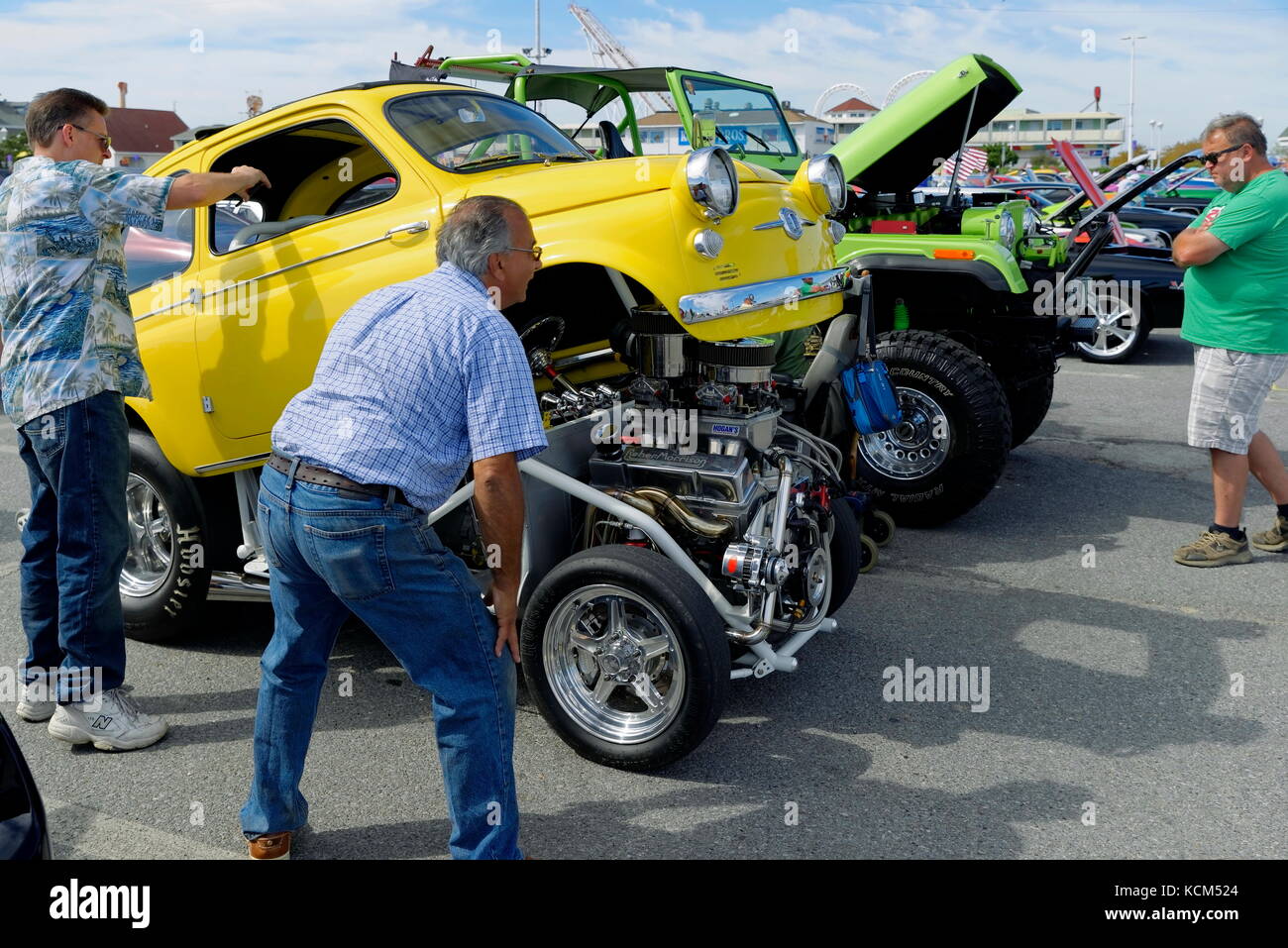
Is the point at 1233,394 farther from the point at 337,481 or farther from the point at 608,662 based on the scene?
the point at 337,481

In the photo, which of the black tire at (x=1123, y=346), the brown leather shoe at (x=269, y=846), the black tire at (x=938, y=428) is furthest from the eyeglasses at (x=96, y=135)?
the black tire at (x=1123, y=346)

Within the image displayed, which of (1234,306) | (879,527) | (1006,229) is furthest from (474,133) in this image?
(1234,306)

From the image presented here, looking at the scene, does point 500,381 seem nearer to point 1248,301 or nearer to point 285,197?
point 285,197

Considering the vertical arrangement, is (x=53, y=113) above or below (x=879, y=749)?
above

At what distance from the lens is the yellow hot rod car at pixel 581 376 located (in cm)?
388

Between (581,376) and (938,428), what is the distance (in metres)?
2.48

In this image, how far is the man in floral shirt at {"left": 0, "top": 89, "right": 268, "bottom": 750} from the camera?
3828 millimetres

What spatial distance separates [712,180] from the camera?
388 centimetres

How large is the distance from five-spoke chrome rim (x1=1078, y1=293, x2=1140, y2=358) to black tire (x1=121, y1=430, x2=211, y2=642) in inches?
399

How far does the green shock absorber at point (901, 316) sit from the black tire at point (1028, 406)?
1.05 meters

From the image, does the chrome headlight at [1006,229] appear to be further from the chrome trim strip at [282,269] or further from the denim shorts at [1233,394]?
the chrome trim strip at [282,269]

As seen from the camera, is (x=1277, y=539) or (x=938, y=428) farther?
(x=938, y=428)
